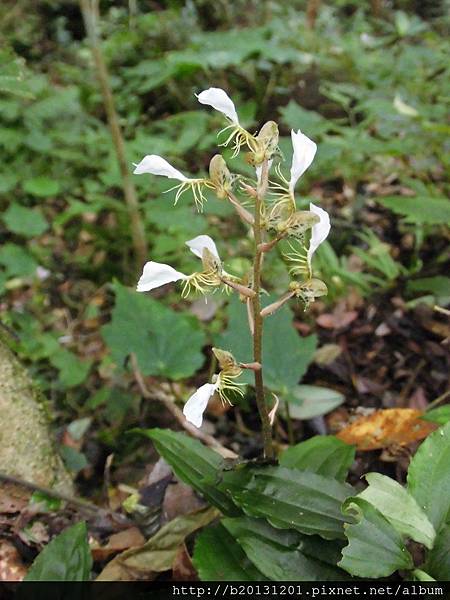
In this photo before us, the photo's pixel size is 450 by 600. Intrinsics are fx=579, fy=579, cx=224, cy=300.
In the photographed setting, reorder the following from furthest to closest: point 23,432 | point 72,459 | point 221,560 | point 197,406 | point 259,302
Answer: point 72,459, point 23,432, point 221,560, point 259,302, point 197,406

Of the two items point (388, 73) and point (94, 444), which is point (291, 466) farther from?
point (388, 73)

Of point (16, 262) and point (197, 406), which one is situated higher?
point (197, 406)

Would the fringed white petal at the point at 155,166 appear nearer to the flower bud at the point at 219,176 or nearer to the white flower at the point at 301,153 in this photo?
the flower bud at the point at 219,176

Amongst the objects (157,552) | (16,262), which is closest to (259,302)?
(157,552)

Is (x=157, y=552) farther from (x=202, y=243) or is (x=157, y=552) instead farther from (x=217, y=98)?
(x=217, y=98)

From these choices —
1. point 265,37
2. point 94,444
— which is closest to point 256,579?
point 94,444

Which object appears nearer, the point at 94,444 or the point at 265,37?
the point at 94,444

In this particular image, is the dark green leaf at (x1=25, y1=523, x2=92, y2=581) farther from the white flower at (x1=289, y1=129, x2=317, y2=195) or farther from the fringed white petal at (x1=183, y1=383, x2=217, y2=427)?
the white flower at (x1=289, y1=129, x2=317, y2=195)
